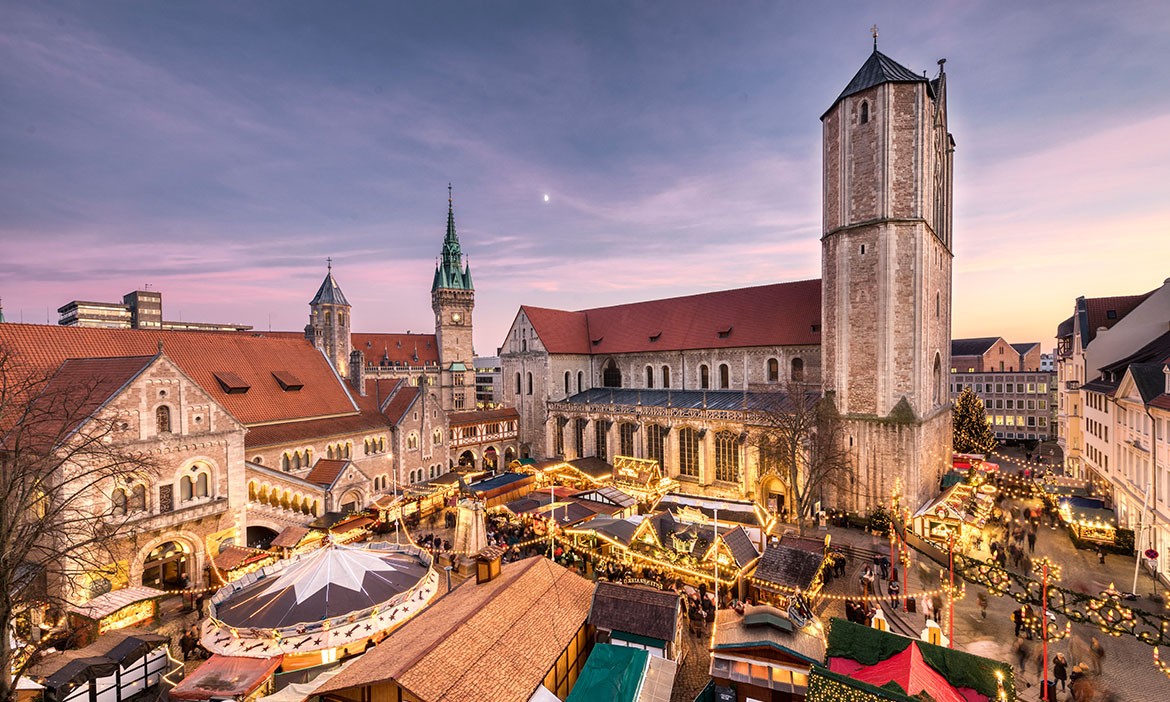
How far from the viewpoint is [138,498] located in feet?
63.4

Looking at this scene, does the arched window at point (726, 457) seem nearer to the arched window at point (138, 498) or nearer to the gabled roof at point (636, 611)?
the gabled roof at point (636, 611)

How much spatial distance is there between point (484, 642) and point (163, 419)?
18304mm

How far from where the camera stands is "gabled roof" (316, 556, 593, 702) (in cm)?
950

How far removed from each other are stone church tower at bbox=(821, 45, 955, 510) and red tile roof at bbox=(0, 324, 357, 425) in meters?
31.9

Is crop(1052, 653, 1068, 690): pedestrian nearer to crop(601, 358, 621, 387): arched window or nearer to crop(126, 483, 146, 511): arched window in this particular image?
crop(126, 483, 146, 511): arched window

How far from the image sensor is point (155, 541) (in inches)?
774

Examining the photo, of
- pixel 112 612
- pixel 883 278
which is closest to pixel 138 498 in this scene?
pixel 112 612

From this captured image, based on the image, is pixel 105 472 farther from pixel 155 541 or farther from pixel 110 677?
pixel 110 677

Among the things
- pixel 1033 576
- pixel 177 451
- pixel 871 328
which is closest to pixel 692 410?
pixel 871 328

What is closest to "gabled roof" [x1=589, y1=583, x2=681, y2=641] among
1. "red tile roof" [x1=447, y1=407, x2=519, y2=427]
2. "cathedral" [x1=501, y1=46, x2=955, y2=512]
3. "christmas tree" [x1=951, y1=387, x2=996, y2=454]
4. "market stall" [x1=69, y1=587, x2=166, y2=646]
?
"market stall" [x1=69, y1=587, x2=166, y2=646]

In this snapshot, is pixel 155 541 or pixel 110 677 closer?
pixel 110 677

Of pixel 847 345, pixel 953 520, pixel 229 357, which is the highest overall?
pixel 847 345

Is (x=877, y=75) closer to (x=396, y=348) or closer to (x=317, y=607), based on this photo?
(x=317, y=607)

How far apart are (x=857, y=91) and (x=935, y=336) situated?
49.2ft
